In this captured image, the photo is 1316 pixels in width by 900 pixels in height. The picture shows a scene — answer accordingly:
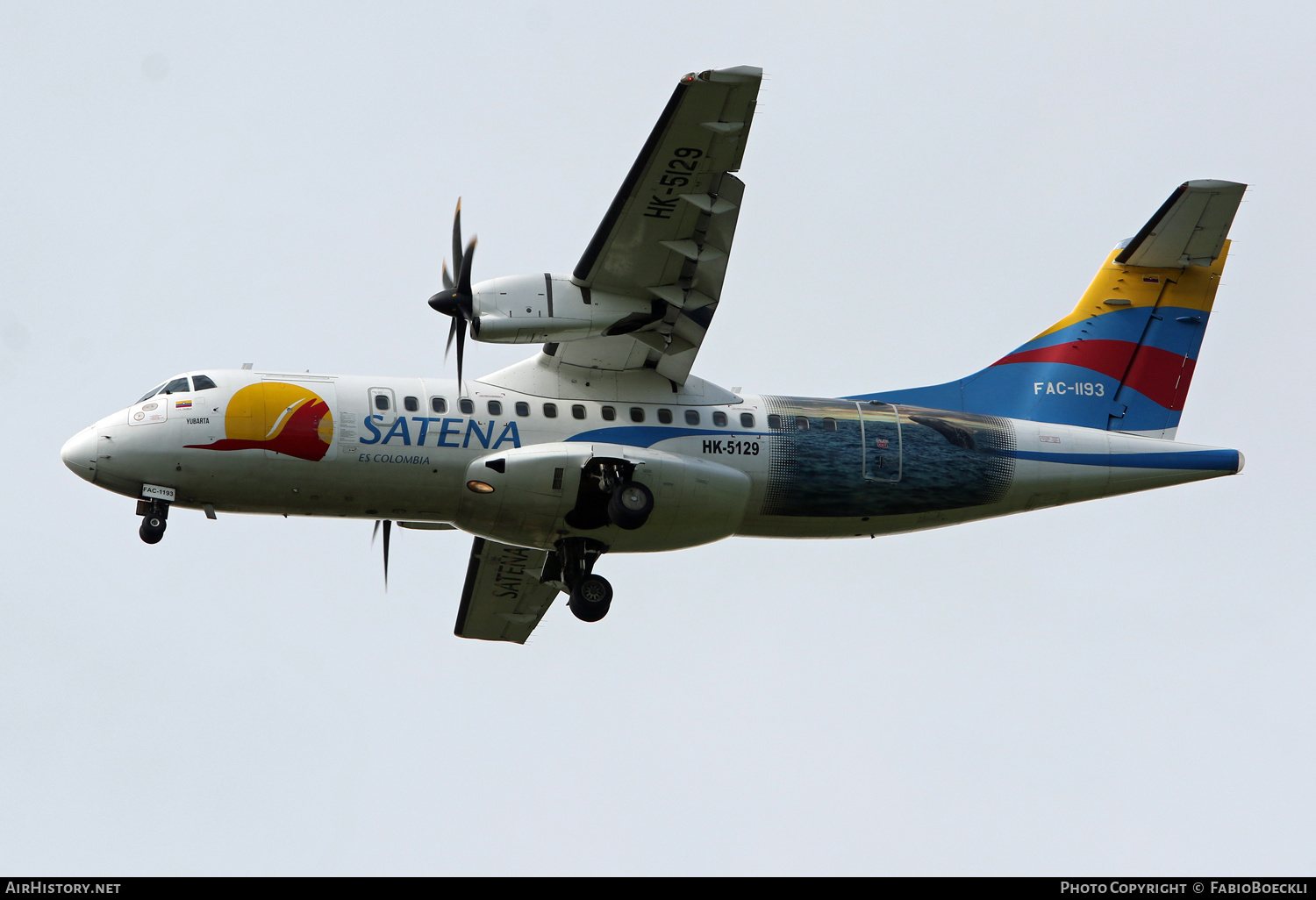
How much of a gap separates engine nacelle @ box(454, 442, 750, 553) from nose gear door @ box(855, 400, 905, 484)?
70.6 inches

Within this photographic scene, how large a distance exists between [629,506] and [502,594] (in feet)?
17.1

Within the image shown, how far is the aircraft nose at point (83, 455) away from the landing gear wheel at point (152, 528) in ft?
Result: 2.93

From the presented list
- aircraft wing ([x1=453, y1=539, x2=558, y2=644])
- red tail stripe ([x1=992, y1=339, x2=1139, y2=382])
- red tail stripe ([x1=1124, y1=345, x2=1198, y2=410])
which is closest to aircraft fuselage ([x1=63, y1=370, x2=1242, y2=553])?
red tail stripe ([x1=1124, y1=345, x2=1198, y2=410])

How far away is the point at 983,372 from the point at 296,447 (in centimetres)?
1064

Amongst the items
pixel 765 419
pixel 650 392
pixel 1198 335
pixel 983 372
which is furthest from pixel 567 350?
pixel 1198 335

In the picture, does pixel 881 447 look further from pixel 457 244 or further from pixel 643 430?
pixel 457 244

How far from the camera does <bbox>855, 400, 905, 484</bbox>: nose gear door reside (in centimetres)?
2139

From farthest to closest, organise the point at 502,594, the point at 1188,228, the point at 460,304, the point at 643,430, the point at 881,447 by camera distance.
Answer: the point at 502,594 → the point at 1188,228 → the point at 881,447 → the point at 643,430 → the point at 460,304

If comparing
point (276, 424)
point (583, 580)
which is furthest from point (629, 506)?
point (276, 424)

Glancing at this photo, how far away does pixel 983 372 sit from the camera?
23734 millimetres

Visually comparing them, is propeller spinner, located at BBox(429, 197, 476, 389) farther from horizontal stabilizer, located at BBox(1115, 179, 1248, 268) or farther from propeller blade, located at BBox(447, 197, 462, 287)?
horizontal stabilizer, located at BBox(1115, 179, 1248, 268)

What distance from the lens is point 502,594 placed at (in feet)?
80.6

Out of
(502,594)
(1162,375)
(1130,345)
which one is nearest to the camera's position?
(1162,375)

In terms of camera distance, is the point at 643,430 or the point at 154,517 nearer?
the point at 154,517
